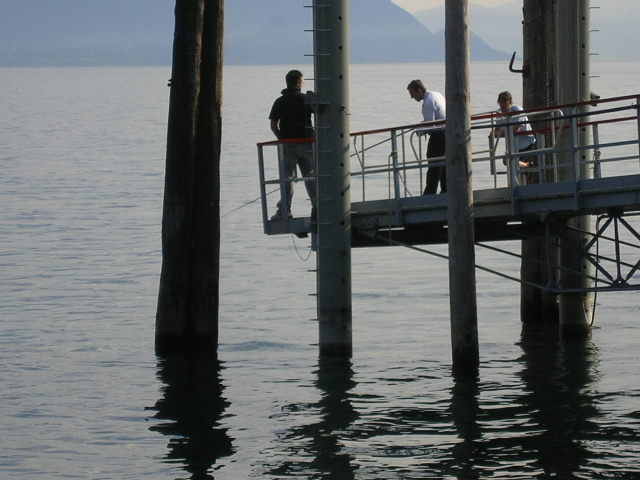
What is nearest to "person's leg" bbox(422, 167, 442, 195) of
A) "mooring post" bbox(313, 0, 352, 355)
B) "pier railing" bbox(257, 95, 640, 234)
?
"pier railing" bbox(257, 95, 640, 234)

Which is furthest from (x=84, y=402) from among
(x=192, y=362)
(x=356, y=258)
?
(x=356, y=258)

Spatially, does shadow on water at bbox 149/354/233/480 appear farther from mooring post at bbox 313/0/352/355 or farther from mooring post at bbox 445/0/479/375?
mooring post at bbox 445/0/479/375

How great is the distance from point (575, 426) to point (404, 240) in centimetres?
364

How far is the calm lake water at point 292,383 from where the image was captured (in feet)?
45.7

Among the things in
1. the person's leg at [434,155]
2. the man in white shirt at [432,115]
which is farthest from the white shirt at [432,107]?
the person's leg at [434,155]

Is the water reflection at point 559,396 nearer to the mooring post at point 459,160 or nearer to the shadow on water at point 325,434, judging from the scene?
the mooring post at point 459,160

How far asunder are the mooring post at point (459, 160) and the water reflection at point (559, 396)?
1.58 m

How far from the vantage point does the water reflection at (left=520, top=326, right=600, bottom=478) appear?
13.7 meters

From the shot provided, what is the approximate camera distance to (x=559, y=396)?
651 inches

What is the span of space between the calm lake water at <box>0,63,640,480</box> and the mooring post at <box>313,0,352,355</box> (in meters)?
1.43

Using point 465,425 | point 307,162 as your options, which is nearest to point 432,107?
point 307,162

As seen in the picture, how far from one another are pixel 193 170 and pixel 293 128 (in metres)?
1.45

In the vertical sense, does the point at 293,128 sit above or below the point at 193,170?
above

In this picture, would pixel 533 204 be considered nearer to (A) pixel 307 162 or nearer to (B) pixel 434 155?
(B) pixel 434 155
